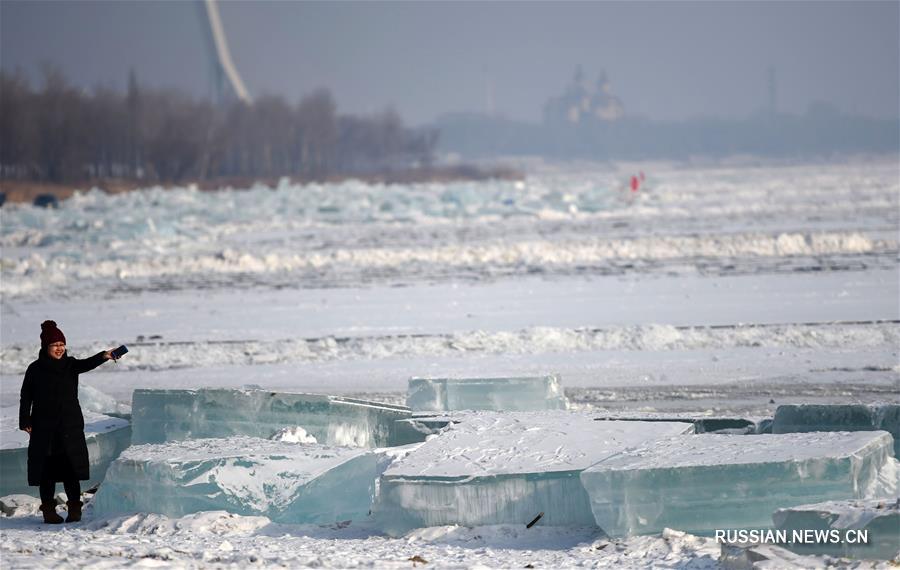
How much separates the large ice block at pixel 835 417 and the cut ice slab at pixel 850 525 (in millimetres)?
1759

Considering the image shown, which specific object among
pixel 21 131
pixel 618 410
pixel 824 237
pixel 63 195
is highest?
pixel 21 131

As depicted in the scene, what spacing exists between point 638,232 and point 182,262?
9988mm

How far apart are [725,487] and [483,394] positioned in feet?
9.68

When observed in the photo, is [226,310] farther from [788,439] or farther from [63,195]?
[63,195]

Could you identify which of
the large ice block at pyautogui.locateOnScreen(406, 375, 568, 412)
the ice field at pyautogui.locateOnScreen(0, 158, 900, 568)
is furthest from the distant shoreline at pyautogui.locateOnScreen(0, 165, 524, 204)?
the large ice block at pyautogui.locateOnScreen(406, 375, 568, 412)

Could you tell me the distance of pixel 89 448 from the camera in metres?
7.45

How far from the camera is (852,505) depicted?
206 inches

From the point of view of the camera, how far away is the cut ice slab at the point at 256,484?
639cm

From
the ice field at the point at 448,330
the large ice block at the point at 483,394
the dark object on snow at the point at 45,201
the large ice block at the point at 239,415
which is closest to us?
the ice field at the point at 448,330

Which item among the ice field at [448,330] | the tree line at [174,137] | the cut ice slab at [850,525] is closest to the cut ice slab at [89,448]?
the ice field at [448,330]

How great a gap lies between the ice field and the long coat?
301 millimetres

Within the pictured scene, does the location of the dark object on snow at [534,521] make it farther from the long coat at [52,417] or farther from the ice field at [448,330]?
the long coat at [52,417]

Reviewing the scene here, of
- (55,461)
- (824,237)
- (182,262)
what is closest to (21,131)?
(182,262)

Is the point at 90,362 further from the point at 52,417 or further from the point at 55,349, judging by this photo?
the point at 52,417
